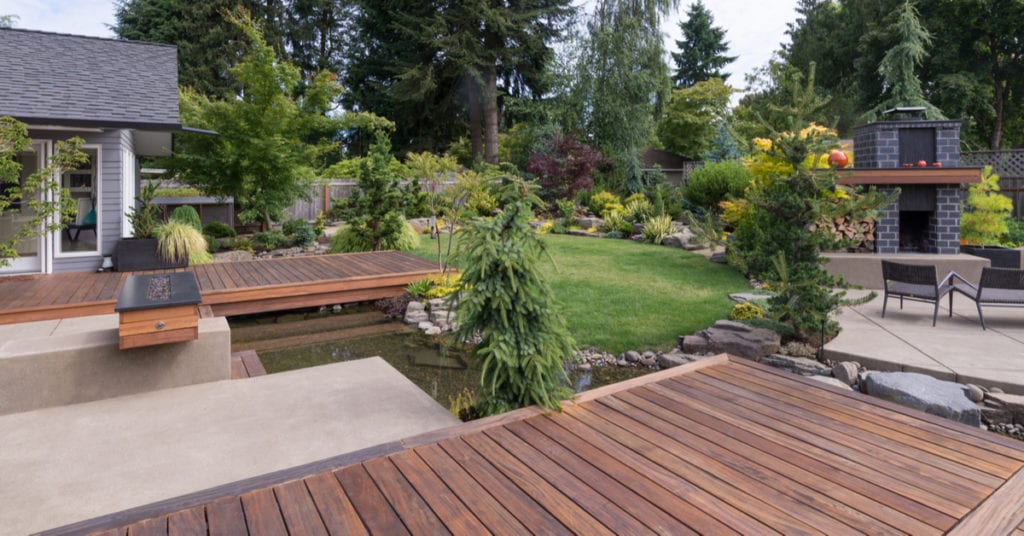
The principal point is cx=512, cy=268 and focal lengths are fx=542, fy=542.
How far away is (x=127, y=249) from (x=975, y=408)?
9617mm

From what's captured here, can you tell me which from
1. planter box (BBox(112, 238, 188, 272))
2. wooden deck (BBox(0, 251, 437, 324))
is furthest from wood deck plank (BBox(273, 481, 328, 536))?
planter box (BBox(112, 238, 188, 272))

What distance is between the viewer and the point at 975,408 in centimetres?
351

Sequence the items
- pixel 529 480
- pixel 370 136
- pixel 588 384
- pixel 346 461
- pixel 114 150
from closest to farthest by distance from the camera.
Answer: pixel 529 480, pixel 346 461, pixel 588 384, pixel 114 150, pixel 370 136

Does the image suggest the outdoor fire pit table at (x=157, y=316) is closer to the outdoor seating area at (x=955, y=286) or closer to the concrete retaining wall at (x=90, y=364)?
the concrete retaining wall at (x=90, y=364)

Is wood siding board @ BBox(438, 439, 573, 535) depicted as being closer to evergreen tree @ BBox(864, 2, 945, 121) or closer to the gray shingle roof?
the gray shingle roof

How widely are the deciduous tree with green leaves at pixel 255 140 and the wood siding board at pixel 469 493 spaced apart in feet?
31.2

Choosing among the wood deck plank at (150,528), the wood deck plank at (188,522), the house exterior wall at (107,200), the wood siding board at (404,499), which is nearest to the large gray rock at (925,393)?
the wood siding board at (404,499)

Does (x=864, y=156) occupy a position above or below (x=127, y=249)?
above

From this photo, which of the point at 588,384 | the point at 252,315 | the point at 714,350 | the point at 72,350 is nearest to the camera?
the point at 72,350

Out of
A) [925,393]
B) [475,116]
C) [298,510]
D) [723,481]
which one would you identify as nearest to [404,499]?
[298,510]

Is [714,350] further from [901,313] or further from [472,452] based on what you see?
[472,452]

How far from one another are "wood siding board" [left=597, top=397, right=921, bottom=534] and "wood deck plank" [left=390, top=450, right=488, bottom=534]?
1.13 meters

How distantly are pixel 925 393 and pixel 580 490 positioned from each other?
9.70 ft

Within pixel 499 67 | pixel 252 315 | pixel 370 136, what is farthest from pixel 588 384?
pixel 370 136
